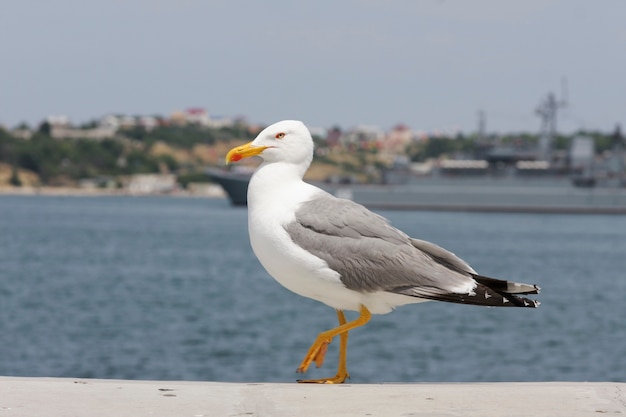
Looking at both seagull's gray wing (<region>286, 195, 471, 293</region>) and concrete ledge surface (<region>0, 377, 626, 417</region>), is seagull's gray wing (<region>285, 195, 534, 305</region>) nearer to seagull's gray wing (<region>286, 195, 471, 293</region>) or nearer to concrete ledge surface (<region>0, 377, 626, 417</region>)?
seagull's gray wing (<region>286, 195, 471, 293</region>)

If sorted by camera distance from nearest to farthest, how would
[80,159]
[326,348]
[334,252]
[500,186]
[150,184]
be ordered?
[334,252]
[326,348]
[500,186]
[80,159]
[150,184]

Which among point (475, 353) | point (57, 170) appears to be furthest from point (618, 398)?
point (57, 170)

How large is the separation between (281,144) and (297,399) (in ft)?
4.34

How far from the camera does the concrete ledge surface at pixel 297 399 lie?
398cm

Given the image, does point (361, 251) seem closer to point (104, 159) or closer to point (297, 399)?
point (297, 399)

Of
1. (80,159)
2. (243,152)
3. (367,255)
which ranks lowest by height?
(80,159)

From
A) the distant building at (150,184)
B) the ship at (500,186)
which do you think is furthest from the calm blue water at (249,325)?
the distant building at (150,184)

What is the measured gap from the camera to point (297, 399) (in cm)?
423

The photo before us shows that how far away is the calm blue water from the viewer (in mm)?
17500

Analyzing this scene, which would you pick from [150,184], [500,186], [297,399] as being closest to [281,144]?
[297,399]

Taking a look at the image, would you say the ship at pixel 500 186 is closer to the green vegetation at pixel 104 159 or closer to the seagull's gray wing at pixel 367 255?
the green vegetation at pixel 104 159

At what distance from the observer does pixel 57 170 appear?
180 meters

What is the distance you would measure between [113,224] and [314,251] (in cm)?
8421

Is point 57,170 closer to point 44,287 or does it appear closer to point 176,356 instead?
point 44,287
